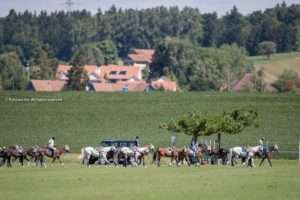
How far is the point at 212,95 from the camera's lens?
113 meters

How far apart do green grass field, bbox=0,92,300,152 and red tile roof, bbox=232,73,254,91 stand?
225ft

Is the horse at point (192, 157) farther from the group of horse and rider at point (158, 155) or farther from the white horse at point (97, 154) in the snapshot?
the white horse at point (97, 154)

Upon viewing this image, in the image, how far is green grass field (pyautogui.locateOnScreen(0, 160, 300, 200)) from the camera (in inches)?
1329

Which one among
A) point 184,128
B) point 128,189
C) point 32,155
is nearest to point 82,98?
point 184,128

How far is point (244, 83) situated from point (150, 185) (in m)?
151

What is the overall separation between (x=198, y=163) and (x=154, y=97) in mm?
55666

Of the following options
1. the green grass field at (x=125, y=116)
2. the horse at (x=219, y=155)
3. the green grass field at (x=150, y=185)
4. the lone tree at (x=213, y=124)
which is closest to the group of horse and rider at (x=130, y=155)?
the horse at (x=219, y=155)

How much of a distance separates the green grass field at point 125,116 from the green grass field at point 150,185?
38.8 metres

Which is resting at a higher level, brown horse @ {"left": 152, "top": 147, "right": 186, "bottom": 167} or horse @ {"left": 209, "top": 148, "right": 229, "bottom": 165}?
brown horse @ {"left": 152, "top": 147, "right": 186, "bottom": 167}

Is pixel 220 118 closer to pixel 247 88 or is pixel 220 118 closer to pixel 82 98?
pixel 82 98

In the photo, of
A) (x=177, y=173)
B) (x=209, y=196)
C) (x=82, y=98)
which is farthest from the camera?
(x=82, y=98)

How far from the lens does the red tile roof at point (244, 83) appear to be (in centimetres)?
18445

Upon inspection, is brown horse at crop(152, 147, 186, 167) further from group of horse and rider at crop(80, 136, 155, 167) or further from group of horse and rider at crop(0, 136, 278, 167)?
group of horse and rider at crop(80, 136, 155, 167)

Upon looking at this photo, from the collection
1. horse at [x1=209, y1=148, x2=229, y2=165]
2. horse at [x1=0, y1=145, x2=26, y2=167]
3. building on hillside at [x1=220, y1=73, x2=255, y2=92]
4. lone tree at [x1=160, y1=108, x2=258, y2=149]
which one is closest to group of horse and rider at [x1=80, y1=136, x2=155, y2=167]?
horse at [x1=0, y1=145, x2=26, y2=167]
